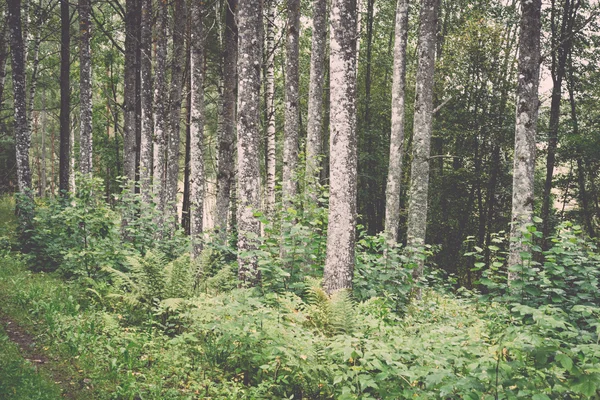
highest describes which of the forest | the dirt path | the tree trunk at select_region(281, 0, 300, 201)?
the tree trunk at select_region(281, 0, 300, 201)

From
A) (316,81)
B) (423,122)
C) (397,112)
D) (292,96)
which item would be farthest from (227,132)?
(423,122)

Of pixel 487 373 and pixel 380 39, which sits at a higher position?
pixel 380 39

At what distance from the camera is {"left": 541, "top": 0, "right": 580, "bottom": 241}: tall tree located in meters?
19.4

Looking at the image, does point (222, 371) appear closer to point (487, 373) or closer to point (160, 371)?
point (160, 371)

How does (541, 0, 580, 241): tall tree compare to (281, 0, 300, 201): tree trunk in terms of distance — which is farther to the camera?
(541, 0, 580, 241): tall tree

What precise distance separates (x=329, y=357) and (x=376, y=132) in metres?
24.5

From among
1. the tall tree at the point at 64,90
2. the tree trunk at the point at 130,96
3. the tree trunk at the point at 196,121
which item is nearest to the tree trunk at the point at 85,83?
the tall tree at the point at 64,90

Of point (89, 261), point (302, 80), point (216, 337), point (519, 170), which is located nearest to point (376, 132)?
point (302, 80)

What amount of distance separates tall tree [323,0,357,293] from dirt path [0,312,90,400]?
153 inches

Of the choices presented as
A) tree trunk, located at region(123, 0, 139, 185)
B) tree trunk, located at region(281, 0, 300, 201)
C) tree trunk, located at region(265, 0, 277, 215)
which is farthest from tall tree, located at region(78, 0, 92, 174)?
tree trunk, located at region(281, 0, 300, 201)

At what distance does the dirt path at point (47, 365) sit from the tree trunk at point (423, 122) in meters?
8.66

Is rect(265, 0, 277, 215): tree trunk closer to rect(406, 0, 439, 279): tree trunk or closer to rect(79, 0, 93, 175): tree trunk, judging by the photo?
rect(406, 0, 439, 279): tree trunk

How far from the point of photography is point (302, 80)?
104 ft

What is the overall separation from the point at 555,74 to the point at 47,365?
24.4 m
